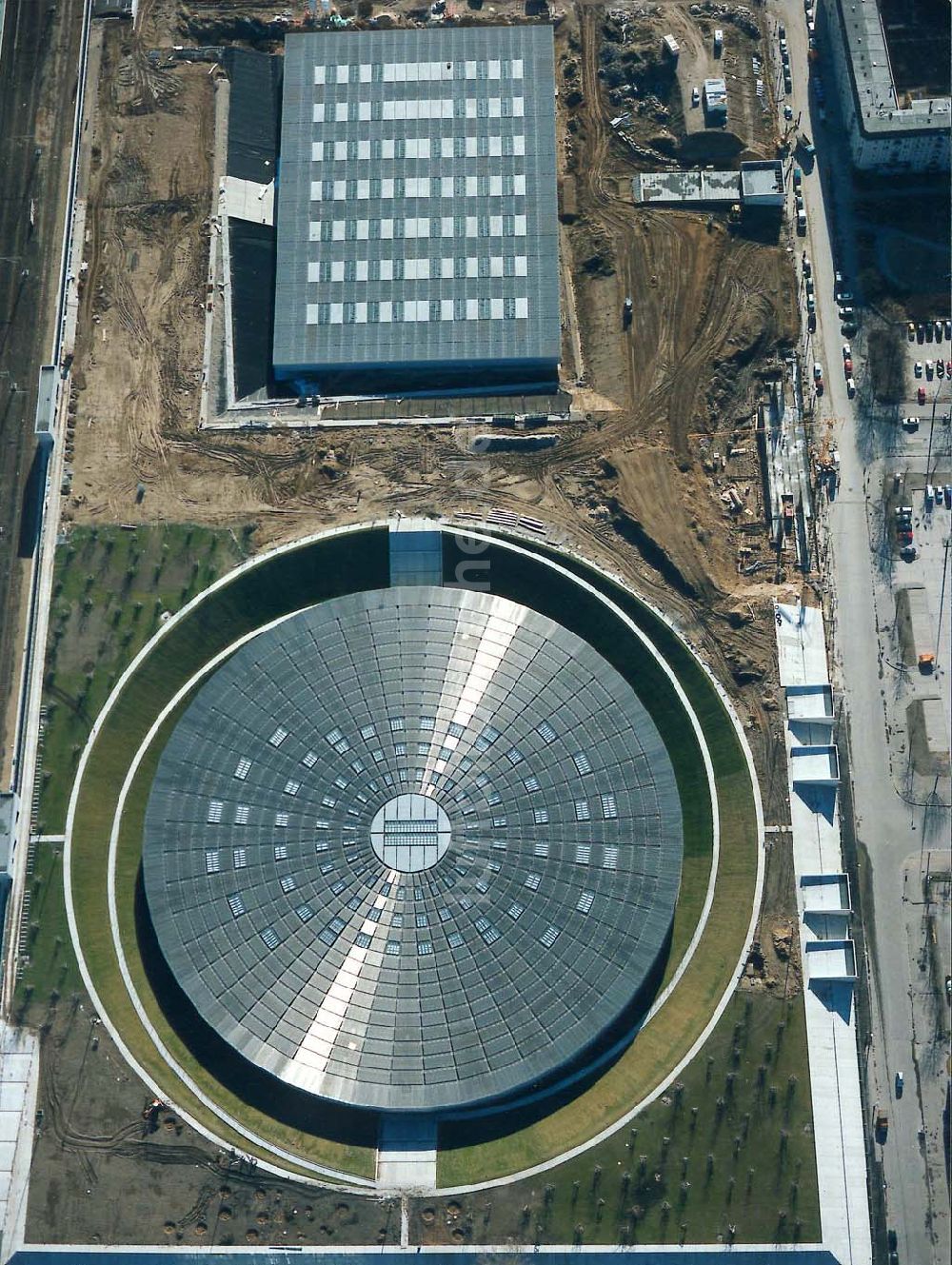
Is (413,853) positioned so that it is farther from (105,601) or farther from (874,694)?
(874,694)

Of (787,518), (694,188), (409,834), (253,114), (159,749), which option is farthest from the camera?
(253,114)

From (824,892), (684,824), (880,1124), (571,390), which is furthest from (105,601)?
(880,1124)

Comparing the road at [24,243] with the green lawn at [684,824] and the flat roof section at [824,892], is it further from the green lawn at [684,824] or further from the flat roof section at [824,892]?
the flat roof section at [824,892]

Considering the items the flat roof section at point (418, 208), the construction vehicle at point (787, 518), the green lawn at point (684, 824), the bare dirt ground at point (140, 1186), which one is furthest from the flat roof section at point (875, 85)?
the bare dirt ground at point (140, 1186)

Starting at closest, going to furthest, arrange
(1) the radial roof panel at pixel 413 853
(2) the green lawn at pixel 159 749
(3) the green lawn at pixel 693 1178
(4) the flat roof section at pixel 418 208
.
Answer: (1) the radial roof panel at pixel 413 853 → (3) the green lawn at pixel 693 1178 → (2) the green lawn at pixel 159 749 → (4) the flat roof section at pixel 418 208

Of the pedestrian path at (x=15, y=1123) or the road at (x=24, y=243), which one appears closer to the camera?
the pedestrian path at (x=15, y=1123)

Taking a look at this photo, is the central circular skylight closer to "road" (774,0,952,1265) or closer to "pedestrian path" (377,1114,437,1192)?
"pedestrian path" (377,1114,437,1192)
